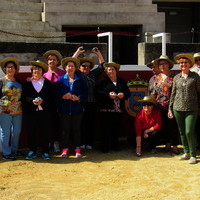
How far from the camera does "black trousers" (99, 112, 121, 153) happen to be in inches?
267

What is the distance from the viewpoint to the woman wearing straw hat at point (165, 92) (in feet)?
21.5

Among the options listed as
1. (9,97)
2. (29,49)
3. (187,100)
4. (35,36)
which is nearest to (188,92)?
(187,100)

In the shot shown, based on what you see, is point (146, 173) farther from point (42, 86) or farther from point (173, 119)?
point (42, 86)

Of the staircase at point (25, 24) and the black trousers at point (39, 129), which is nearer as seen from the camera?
the black trousers at point (39, 129)

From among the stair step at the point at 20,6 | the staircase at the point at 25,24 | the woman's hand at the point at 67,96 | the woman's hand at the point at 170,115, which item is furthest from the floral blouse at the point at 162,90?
the stair step at the point at 20,6

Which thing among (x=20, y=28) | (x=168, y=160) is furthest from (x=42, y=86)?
(x=20, y=28)

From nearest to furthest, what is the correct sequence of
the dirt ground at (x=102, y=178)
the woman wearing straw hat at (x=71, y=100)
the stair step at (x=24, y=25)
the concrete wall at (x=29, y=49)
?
the dirt ground at (x=102, y=178) → the woman wearing straw hat at (x=71, y=100) → the concrete wall at (x=29, y=49) → the stair step at (x=24, y=25)

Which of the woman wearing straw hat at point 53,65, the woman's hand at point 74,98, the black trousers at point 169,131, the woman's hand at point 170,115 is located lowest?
the black trousers at point 169,131

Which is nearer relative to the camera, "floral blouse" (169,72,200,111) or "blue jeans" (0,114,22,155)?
"floral blouse" (169,72,200,111)

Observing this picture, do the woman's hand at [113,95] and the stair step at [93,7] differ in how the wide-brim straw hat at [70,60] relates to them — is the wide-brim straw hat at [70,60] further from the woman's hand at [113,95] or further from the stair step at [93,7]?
the stair step at [93,7]

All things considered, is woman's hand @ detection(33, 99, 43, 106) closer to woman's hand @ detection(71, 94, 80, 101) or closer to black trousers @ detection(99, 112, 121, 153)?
woman's hand @ detection(71, 94, 80, 101)

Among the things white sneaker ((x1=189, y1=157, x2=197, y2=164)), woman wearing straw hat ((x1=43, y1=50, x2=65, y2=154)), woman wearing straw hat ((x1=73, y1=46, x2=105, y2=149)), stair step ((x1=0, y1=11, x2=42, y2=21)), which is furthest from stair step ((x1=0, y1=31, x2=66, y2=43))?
white sneaker ((x1=189, y1=157, x2=197, y2=164))

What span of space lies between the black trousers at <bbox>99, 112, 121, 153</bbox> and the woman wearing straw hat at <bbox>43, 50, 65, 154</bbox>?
713 mm

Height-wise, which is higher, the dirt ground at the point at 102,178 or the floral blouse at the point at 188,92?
the floral blouse at the point at 188,92
